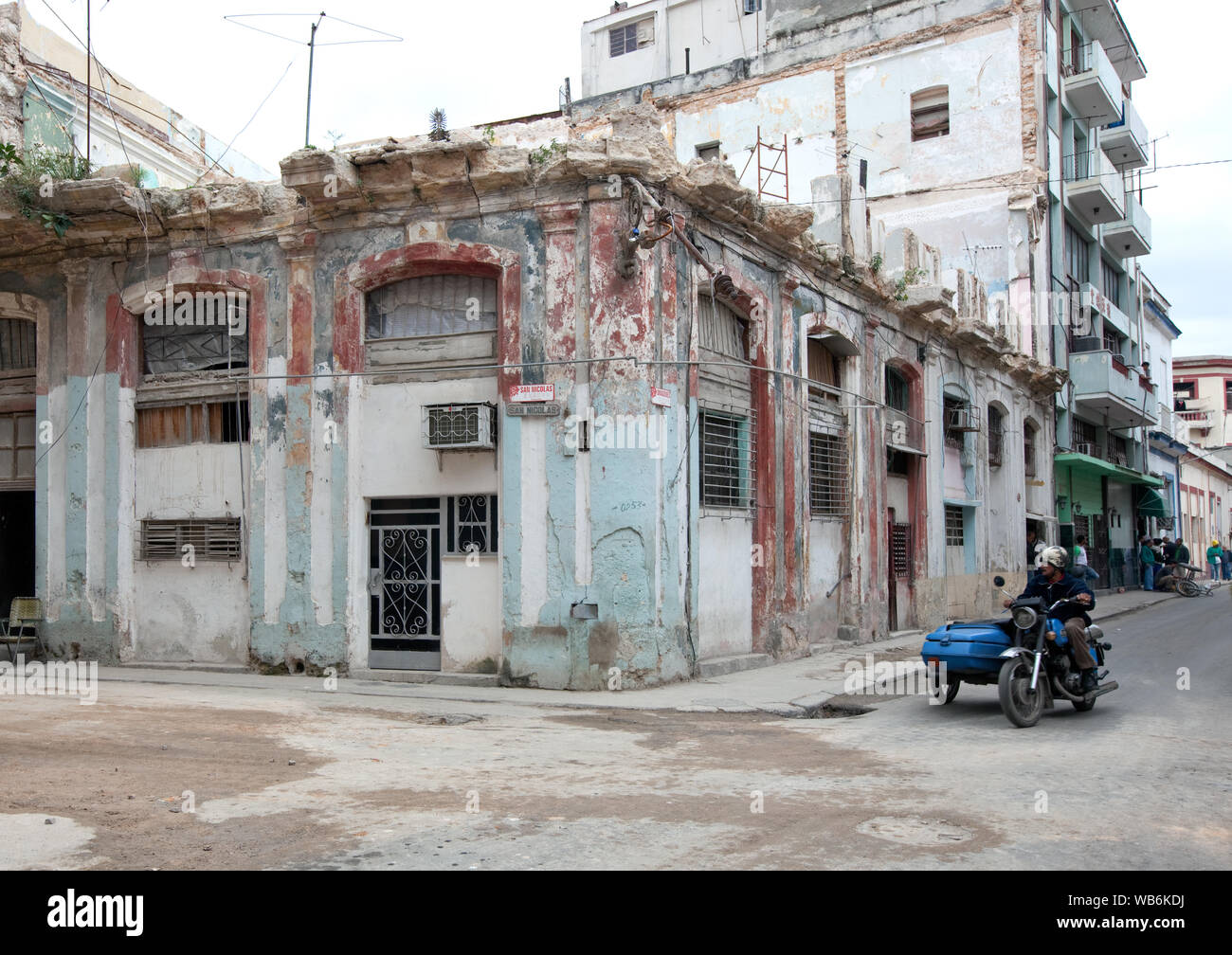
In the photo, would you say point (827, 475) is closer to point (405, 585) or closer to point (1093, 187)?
point (405, 585)

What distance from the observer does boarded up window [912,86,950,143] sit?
2620cm

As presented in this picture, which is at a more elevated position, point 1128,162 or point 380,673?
point 1128,162

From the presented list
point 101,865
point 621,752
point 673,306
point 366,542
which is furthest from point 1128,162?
point 101,865

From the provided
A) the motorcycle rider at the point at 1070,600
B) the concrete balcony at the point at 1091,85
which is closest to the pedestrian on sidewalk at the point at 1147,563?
the concrete balcony at the point at 1091,85

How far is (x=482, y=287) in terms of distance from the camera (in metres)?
12.8

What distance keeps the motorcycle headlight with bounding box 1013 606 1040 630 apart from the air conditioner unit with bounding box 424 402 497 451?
19.2ft

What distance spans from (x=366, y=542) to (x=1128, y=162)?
2994 cm

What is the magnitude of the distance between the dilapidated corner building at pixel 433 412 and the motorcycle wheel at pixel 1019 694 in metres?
4.01

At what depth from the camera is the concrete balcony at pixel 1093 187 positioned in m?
28.5

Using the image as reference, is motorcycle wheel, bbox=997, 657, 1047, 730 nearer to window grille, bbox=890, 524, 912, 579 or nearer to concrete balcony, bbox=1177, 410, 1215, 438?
window grille, bbox=890, 524, 912, 579

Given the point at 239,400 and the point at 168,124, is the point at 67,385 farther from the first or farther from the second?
the point at 168,124

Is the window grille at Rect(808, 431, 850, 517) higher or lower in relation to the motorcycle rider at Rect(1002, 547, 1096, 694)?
higher

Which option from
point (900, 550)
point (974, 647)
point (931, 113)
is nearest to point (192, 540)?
point (974, 647)

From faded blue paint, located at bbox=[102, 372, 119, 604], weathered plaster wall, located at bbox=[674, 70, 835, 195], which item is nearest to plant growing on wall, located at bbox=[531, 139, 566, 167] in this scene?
faded blue paint, located at bbox=[102, 372, 119, 604]
